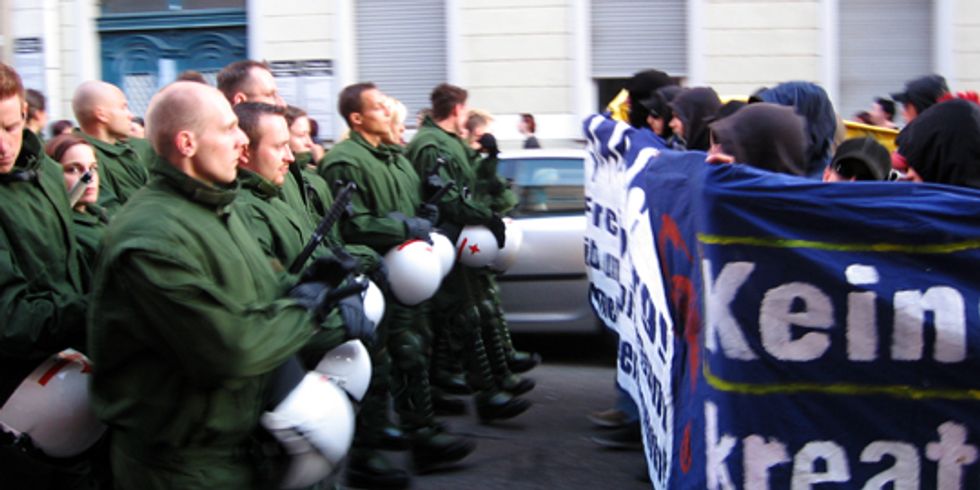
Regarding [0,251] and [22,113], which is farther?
[22,113]

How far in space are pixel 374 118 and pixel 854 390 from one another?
10.7 ft

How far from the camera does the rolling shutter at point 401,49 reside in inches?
571

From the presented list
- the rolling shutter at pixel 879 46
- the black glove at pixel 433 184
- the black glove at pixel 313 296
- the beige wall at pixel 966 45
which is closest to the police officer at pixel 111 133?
the black glove at pixel 433 184

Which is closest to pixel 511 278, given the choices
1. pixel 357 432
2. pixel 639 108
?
pixel 639 108

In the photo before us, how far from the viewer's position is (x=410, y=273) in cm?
541

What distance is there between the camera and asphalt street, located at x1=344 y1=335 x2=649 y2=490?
19.1 ft

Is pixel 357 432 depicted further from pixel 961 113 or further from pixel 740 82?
pixel 740 82

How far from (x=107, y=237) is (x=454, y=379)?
14.3ft

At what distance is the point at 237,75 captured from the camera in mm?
5164

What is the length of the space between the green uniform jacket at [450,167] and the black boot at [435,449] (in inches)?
47.3

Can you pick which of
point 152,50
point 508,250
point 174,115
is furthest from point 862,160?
point 152,50

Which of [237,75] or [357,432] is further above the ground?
[237,75]

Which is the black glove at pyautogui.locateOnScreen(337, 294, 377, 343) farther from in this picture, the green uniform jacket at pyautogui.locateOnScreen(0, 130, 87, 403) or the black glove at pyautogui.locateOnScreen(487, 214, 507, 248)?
the black glove at pyautogui.locateOnScreen(487, 214, 507, 248)

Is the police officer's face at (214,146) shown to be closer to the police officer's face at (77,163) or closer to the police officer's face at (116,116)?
the police officer's face at (77,163)
